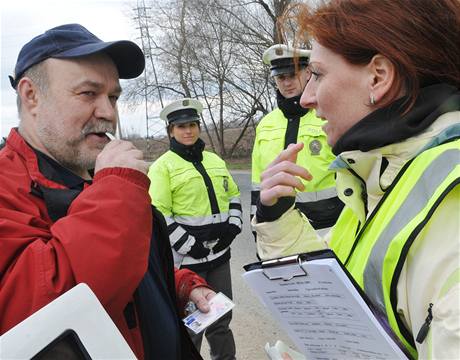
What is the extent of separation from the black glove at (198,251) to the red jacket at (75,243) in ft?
7.55

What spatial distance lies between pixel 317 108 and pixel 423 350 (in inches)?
32.7

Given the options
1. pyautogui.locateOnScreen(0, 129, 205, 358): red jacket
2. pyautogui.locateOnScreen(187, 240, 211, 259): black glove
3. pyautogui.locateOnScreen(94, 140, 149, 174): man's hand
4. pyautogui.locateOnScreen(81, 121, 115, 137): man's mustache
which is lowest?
pyautogui.locateOnScreen(187, 240, 211, 259): black glove

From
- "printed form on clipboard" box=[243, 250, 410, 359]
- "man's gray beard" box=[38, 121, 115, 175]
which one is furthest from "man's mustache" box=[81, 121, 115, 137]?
"printed form on clipboard" box=[243, 250, 410, 359]

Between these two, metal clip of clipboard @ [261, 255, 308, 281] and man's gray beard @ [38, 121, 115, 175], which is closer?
metal clip of clipboard @ [261, 255, 308, 281]

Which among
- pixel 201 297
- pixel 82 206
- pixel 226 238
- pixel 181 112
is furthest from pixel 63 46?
pixel 181 112

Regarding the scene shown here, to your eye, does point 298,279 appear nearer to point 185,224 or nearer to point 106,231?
point 106,231

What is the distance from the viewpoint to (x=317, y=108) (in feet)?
5.02

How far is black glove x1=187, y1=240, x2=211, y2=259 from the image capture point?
3.73m

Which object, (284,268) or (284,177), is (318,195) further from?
(284,268)

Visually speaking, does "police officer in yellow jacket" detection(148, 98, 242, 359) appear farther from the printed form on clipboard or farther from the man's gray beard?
the printed form on clipboard

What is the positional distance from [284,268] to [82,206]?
601mm

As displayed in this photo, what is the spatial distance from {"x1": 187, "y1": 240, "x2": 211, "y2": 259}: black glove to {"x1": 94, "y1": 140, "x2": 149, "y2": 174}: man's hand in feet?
7.59

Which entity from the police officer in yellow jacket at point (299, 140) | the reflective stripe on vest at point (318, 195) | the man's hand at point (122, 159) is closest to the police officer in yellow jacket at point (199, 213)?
the police officer in yellow jacket at point (299, 140)

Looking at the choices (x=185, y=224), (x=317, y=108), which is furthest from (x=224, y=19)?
(x=317, y=108)
